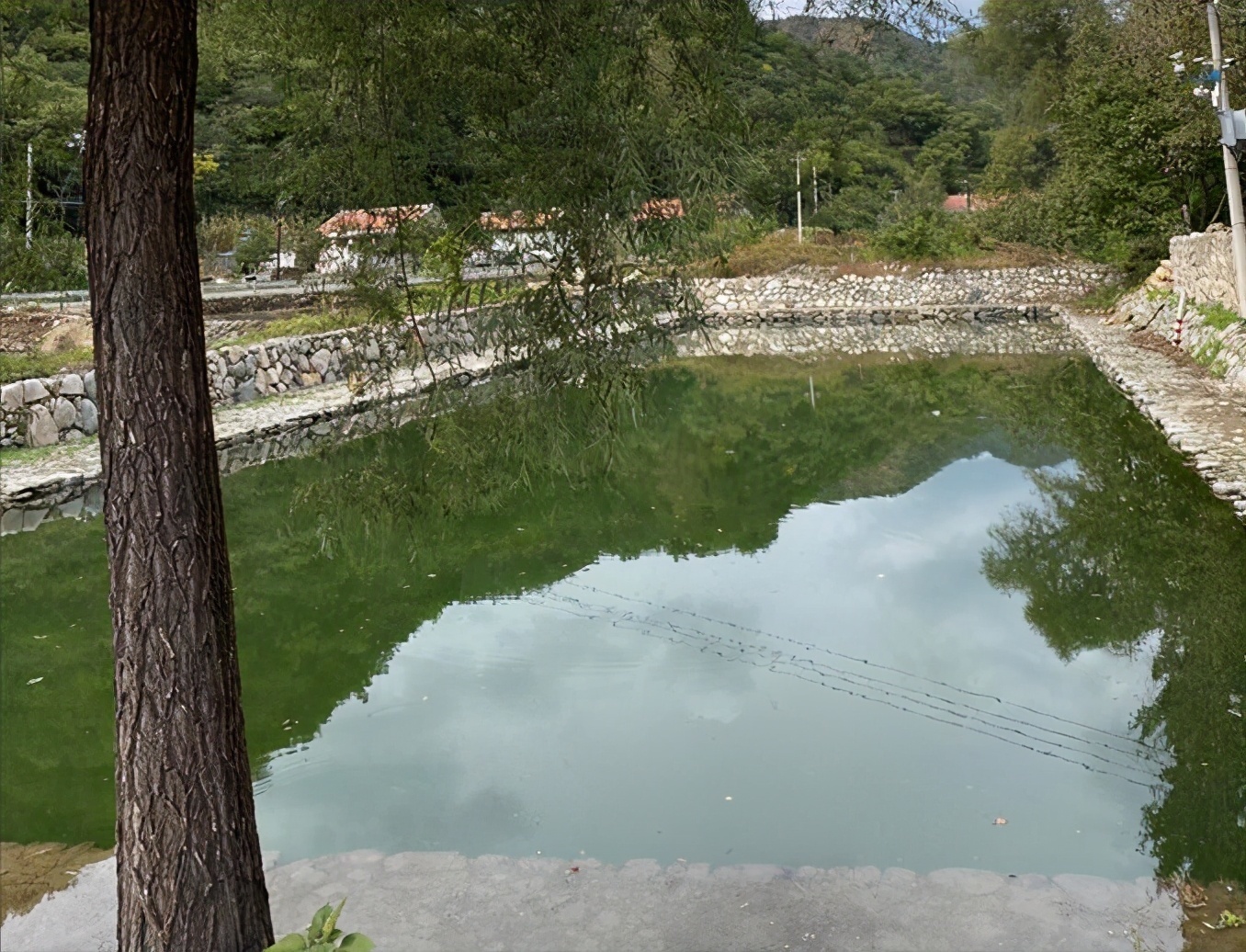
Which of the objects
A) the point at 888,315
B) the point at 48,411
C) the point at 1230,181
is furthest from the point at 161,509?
the point at 888,315

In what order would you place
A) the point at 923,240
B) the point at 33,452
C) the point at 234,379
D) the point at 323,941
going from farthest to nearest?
the point at 923,240, the point at 234,379, the point at 33,452, the point at 323,941

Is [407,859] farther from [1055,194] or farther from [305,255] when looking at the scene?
[1055,194]

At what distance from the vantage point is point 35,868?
18.4 ft

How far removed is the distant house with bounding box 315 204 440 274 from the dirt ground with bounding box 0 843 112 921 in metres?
2.88

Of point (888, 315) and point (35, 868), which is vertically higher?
point (888, 315)

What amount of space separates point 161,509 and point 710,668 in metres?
4.96

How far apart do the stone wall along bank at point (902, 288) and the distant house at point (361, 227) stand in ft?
92.6

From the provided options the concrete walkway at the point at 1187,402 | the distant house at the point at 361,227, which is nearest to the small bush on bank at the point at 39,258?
the distant house at the point at 361,227

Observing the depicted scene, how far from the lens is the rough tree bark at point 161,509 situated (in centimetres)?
358

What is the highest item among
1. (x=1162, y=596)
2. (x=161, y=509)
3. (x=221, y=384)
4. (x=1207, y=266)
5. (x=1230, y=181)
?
(x=1230, y=181)

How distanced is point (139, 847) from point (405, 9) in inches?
124

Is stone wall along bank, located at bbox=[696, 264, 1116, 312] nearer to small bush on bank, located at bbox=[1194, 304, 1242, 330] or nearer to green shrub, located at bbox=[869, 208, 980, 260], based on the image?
A: green shrub, located at bbox=[869, 208, 980, 260]

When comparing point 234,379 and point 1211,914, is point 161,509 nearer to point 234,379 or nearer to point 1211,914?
point 1211,914

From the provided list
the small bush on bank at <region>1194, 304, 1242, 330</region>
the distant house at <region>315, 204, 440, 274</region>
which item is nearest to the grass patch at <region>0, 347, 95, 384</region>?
the distant house at <region>315, 204, 440, 274</region>
